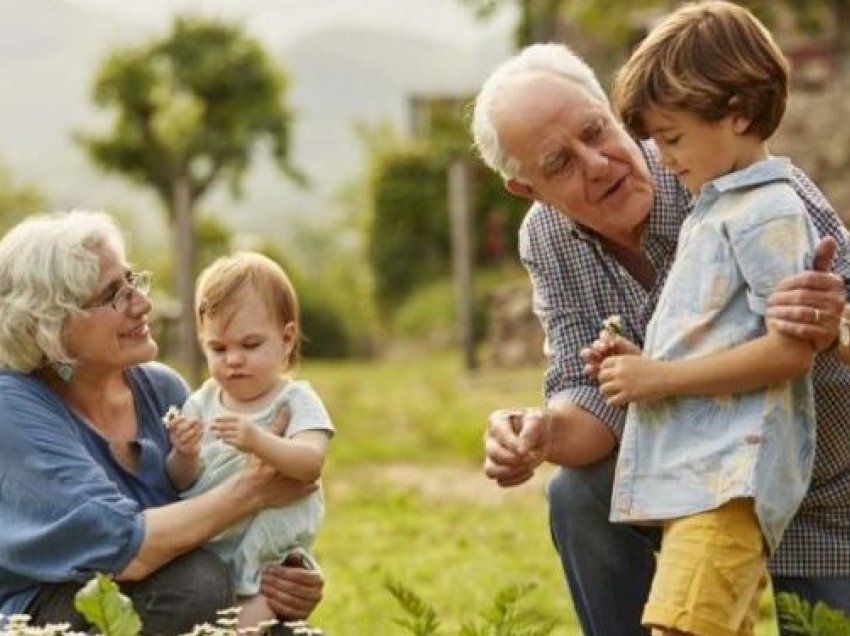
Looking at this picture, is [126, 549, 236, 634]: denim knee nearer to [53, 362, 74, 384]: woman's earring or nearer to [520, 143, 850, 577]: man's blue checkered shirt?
[53, 362, 74, 384]: woman's earring

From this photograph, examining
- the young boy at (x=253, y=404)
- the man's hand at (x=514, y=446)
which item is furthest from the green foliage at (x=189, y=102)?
the man's hand at (x=514, y=446)

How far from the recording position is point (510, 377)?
1812cm

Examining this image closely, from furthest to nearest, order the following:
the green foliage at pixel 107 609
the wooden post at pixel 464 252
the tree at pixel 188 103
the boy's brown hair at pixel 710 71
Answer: the tree at pixel 188 103 < the wooden post at pixel 464 252 < the boy's brown hair at pixel 710 71 < the green foliage at pixel 107 609

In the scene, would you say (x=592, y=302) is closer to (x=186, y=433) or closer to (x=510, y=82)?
(x=510, y=82)

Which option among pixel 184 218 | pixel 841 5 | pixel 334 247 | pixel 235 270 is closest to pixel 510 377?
pixel 184 218

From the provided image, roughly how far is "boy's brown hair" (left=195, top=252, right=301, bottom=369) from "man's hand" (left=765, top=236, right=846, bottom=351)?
118 cm

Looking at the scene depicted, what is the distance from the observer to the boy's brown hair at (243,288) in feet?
14.4

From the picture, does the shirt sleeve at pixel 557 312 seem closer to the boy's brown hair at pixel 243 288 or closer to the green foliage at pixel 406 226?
the boy's brown hair at pixel 243 288

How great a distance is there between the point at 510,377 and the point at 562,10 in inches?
260

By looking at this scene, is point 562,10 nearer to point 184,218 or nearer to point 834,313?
point 184,218

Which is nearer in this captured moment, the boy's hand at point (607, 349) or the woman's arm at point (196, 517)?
the boy's hand at point (607, 349)

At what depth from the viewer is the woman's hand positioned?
14.4 ft

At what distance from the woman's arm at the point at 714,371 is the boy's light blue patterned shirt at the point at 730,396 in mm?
53

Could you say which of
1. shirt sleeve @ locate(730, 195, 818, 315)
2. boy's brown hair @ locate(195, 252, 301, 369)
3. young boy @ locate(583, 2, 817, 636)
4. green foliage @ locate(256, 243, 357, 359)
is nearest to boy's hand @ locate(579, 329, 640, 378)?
young boy @ locate(583, 2, 817, 636)
